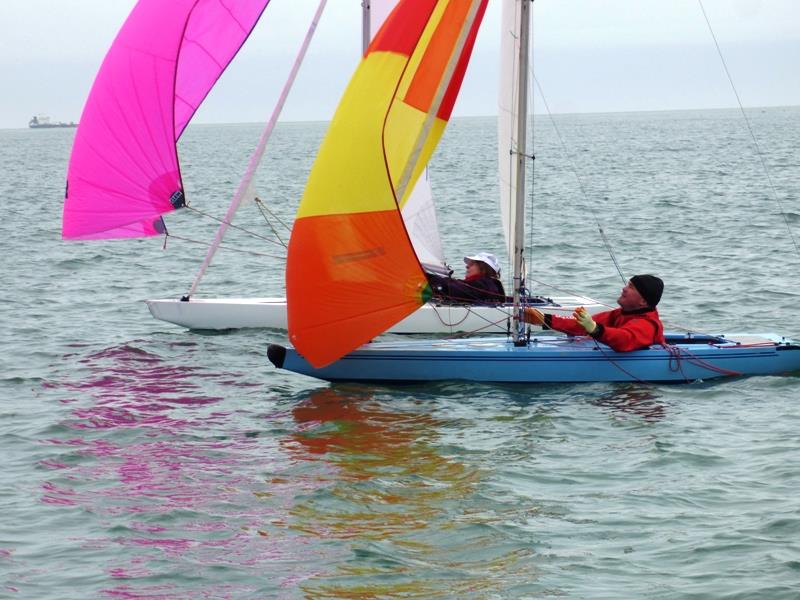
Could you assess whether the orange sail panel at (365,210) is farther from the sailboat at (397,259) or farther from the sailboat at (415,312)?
the sailboat at (415,312)

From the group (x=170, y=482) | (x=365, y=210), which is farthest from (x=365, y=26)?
(x=170, y=482)

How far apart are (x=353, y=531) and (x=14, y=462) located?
3.12 meters

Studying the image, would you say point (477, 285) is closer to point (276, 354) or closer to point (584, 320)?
point (584, 320)

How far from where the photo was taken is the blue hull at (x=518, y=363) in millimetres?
11852

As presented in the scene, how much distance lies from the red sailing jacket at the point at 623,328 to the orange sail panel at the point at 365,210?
141 centimetres

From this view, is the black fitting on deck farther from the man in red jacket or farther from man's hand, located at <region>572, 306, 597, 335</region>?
man's hand, located at <region>572, 306, 597, 335</region>

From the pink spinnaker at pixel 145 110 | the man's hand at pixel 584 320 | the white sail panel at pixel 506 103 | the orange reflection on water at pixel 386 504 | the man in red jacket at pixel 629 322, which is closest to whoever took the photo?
the orange reflection on water at pixel 386 504

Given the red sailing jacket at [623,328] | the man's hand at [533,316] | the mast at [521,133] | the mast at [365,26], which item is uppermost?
the mast at [365,26]

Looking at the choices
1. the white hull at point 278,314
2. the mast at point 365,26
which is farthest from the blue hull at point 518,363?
the mast at point 365,26

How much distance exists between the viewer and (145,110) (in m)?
13.5

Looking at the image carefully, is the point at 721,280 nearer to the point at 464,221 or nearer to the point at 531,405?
the point at 531,405

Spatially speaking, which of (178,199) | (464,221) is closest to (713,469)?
(178,199)

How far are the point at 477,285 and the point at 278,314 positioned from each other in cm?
255

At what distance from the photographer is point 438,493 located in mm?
9211
